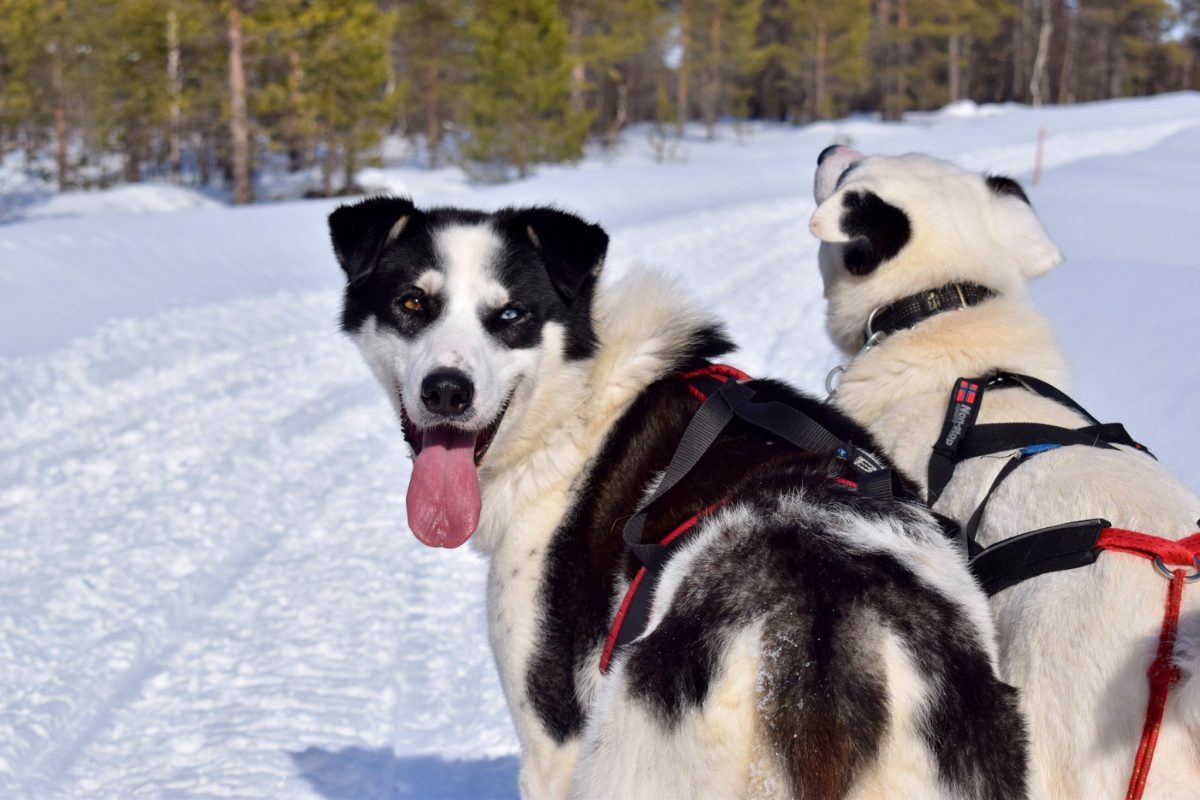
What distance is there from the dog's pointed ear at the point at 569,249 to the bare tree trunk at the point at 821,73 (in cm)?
5020

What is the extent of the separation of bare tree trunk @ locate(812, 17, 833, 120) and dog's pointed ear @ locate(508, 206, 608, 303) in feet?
165

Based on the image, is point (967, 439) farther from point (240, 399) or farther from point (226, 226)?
point (226, 226)

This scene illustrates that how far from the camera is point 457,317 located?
2826 millimetres

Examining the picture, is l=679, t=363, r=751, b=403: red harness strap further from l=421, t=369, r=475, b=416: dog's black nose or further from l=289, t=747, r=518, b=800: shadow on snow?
l=289, t=747, r=518, b=800: shadow on snow

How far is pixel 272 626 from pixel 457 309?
2179 mm

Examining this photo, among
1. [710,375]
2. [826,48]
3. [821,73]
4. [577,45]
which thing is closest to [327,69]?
[577,45]

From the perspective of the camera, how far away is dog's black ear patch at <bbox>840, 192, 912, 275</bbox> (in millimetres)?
3225

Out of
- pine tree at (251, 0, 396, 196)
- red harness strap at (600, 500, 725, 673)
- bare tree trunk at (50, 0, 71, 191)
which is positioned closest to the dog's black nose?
red harness strap at (600, 500, 725, 673)

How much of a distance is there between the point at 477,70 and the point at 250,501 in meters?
28.7

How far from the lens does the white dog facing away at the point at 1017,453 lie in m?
1.95

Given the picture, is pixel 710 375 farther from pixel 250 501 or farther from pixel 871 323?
pixel 250 501

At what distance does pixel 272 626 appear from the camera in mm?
4336

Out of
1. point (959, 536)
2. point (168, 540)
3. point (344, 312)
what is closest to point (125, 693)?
point (168, 540)

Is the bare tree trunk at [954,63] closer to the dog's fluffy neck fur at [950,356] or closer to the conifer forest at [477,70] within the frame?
the conifer forest at [477,70]
